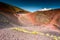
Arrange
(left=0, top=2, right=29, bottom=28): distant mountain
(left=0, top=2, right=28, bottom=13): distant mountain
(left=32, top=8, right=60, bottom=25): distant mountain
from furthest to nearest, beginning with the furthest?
(left=32, top=8, right=60, bottom=25): distant mountain
(left=0, top=2, right=28, bottom=13): distant mountain
(left=0, top=2, right=29, bottom=28): distant mountain

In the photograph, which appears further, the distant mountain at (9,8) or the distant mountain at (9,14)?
the distant mountain at (9,8)

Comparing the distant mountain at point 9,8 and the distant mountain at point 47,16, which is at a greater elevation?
the distant mountain at point 9,8

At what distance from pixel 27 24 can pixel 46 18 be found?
1.79ft

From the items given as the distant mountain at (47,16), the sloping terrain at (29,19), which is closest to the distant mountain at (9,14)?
the sloping terrain at (29,19)

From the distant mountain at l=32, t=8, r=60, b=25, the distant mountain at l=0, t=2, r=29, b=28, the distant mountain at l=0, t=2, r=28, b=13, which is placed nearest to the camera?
the distant mountain at l=0, t=2, r=29, b=28

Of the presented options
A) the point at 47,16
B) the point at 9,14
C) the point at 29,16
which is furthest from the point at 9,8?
the point at 47,16

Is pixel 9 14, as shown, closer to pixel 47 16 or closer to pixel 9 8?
pixel 9 8

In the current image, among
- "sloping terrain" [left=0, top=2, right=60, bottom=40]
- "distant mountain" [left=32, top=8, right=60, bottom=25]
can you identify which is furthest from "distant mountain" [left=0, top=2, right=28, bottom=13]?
"distant mountain" [left=32, top=8, right=60, bottom=25]

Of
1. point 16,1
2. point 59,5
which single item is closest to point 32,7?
point 16,1

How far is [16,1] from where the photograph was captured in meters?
3.21

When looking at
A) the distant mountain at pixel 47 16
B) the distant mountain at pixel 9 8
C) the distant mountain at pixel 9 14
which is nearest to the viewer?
the distant mountain at pixel 9 14

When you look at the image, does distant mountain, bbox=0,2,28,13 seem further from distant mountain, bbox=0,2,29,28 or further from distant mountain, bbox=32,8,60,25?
distant mountain, bbox=32,8,60,25

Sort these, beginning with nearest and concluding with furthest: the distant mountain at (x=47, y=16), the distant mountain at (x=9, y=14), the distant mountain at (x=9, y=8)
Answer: the distant mountain at (x=9, y=14), the distant mountain at (x=9, y=8), the distant mountain at (x=47, y=16)

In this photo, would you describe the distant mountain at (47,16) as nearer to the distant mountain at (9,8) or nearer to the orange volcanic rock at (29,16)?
the orange volcanic rock at (29,16)
